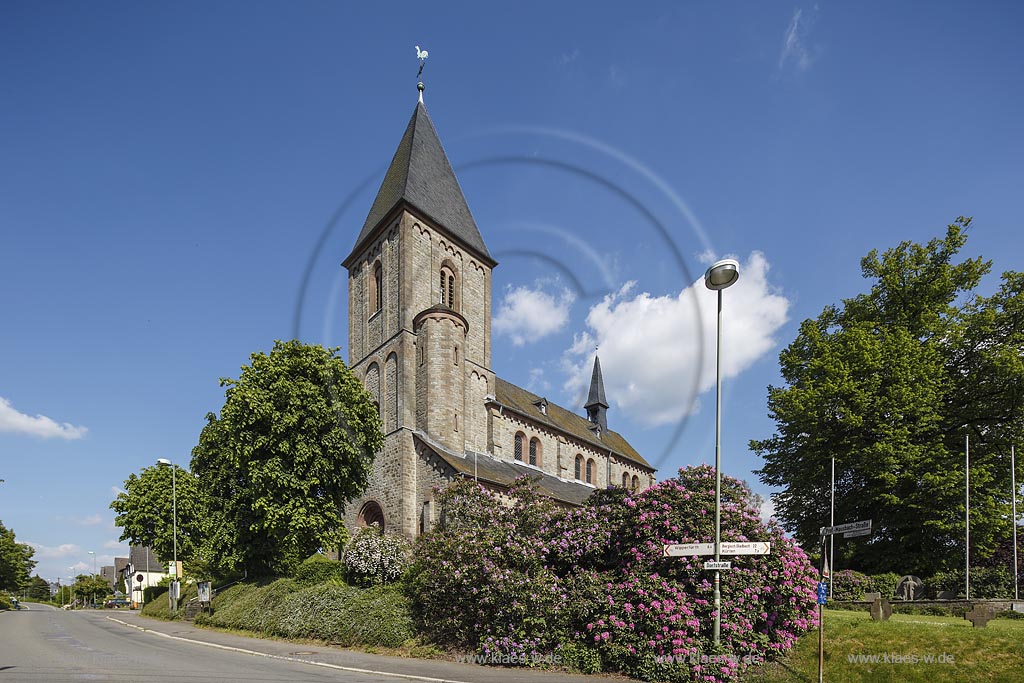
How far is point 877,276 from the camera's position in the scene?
105 ft

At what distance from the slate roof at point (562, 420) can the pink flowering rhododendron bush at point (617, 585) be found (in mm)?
25916

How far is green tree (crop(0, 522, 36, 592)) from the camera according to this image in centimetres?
7394

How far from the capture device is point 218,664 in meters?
14.9

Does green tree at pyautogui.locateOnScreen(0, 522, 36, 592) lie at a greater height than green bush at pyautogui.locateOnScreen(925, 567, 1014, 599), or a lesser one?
lesser

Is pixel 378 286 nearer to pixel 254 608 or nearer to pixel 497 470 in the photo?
pixel 497 470

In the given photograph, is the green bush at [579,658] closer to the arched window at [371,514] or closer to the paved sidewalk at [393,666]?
the paved sidewalk at [393,666]

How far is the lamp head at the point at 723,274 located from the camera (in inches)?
459

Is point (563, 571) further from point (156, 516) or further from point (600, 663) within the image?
point (156, 516)

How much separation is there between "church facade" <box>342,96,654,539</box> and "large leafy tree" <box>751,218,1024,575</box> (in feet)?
45.8
